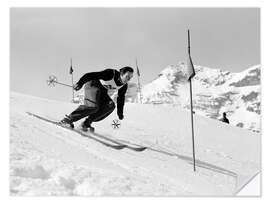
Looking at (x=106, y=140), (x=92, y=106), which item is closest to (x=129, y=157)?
(x=106, y=140)

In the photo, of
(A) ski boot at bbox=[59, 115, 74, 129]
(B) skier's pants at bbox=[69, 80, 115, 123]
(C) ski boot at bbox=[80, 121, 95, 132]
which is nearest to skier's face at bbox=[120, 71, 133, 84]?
(B) skier's pants at bbox=[69, 80, 115, 123]

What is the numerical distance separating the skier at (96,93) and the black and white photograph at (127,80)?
0.01 m

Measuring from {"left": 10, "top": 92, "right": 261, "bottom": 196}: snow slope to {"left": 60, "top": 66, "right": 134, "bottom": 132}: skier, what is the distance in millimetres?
154

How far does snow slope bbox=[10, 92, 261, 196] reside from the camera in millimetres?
4797

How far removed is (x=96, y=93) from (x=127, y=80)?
1.52ft

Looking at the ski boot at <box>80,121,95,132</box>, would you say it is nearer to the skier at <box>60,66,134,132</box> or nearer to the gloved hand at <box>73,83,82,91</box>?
the skier at <box>60,66,134,132</box>

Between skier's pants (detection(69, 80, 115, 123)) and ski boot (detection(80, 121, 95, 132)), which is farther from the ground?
skier's pants (detection(69, 80, 115, 123))

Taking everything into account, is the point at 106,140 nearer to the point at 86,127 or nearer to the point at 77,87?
the point at 86,127

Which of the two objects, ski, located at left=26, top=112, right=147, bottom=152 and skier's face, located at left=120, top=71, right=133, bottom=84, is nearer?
ski, located at left=26, top=112, right=147, bottom=152

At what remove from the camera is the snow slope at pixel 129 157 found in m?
4.80

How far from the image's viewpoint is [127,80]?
21.1 ft

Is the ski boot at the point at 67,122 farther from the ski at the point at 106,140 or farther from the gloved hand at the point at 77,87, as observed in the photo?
the gloved hand at the point at 77,87
